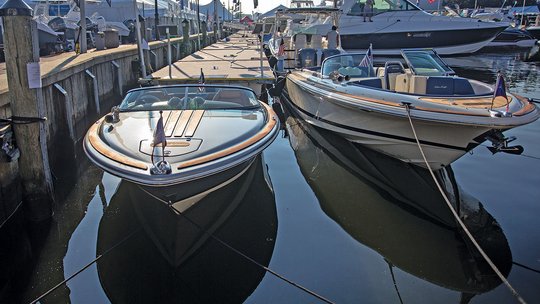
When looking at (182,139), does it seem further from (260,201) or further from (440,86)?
(440,86)

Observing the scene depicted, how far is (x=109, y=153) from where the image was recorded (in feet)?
16.5

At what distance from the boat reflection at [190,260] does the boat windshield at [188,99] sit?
1.41 metres

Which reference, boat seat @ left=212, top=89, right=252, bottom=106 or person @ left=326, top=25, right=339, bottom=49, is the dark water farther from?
person @ left=326, top=25, right=339, bottom=49

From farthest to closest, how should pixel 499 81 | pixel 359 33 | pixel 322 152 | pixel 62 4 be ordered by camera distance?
pixel 62 4
pixel 359 33
pixel 322 152
pixel 499 81

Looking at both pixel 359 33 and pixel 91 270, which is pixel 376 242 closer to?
pixel 91 270

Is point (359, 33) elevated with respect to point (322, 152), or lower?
elevated

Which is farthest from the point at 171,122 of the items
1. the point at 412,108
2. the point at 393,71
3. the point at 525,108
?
the point at 393,71

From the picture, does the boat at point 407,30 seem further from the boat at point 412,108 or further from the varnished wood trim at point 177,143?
the varnished wood trim at point 177,143

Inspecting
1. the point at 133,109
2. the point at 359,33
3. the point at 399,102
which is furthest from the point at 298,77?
the point at 359,33

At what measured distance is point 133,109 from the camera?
6457mm

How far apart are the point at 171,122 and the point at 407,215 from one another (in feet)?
10.7

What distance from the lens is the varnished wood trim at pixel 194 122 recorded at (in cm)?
536

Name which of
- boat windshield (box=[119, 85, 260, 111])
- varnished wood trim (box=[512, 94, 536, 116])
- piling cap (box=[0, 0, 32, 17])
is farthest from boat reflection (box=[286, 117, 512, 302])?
piling cap (box=[0, 0, 32, 17])

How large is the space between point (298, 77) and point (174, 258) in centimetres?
713
